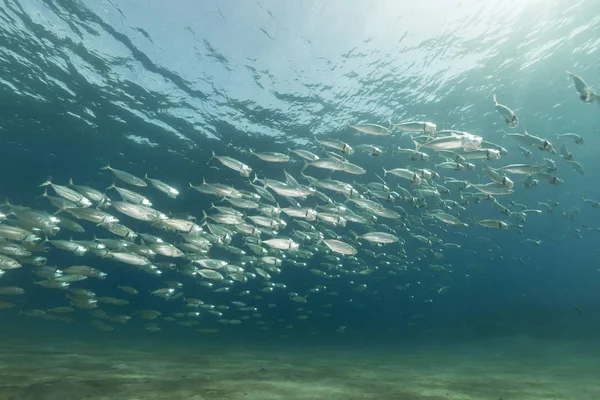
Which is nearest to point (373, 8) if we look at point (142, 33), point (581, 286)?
point (142, 33)

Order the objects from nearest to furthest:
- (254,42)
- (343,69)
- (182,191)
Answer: (254,42) < (343,69) < (182,191)

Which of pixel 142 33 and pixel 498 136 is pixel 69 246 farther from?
pixel 498 136

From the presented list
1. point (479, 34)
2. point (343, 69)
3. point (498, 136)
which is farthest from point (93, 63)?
point (498, 136)

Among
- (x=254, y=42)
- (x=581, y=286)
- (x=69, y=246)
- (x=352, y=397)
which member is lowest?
(x=352, y=397)

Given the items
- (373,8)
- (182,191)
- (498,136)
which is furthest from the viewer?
(182,191)

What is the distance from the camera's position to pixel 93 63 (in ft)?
57.2

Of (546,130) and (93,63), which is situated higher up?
(546,130)

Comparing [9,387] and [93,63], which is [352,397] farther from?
[93,63]

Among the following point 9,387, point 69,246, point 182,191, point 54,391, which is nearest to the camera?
point 54,391

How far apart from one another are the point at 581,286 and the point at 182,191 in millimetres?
72846

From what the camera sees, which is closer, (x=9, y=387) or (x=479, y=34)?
(x=9, y=387)

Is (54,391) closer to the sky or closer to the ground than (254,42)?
closer to the ground

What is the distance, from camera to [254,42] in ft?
56.6

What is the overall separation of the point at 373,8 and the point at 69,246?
15.4 metres
